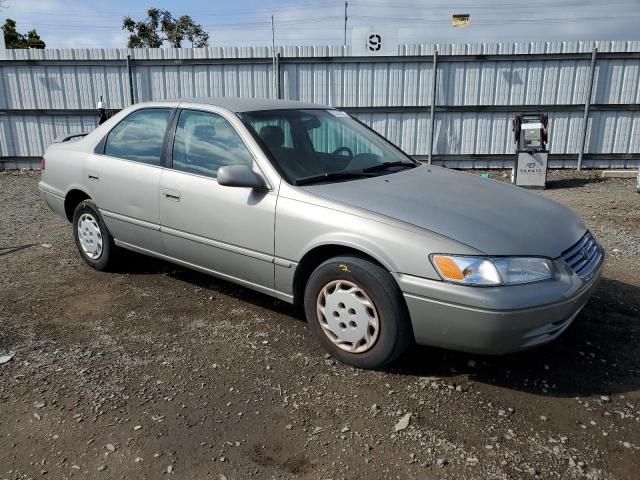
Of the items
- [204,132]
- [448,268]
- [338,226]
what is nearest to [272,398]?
[338,226]

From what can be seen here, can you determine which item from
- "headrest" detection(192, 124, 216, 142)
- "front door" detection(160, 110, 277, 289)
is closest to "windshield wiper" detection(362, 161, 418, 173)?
"front door" detection(160, 110, 277, 289)

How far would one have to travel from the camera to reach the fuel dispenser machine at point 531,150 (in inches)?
380

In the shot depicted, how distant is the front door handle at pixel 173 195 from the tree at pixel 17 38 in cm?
4170

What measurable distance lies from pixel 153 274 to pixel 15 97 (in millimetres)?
8724

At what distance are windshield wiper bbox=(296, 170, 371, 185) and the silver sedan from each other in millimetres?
11

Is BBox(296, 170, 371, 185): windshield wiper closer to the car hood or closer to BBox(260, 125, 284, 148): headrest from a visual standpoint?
the car hood

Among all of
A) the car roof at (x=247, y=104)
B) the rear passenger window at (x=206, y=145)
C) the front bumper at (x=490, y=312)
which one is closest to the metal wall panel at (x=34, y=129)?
the car roof at (x=247, y=104)

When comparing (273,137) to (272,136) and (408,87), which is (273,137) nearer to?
(272,136)

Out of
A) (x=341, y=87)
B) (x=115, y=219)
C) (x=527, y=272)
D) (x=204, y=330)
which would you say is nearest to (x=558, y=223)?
(x=527, y=272)

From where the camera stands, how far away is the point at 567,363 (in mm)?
3420

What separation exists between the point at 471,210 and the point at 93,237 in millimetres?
3487

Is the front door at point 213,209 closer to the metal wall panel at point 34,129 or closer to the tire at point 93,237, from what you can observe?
the tire at point 93,237

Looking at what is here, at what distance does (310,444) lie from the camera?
8.81ft

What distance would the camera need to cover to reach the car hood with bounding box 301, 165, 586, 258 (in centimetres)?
299
